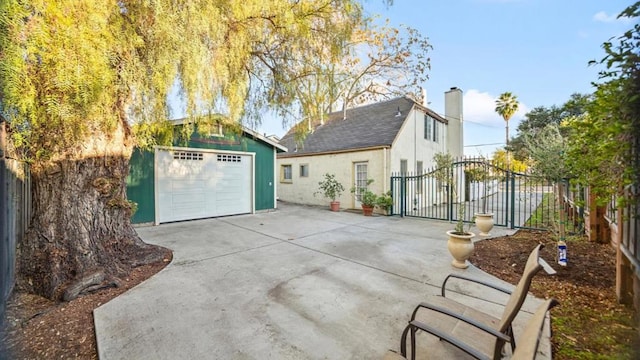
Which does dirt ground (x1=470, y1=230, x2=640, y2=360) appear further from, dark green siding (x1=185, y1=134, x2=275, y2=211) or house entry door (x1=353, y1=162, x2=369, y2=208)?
dark green siding (x1=185, y1=134, x2=275, y2=211)

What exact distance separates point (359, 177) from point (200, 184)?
21.8 ft

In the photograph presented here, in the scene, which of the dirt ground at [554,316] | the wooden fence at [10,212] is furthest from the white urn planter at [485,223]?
the wooden fence at [10,212]

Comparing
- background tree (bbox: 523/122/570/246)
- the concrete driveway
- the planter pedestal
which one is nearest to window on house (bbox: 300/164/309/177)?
the planter pedestal

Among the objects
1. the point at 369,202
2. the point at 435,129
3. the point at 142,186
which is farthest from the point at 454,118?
the point at 142,186

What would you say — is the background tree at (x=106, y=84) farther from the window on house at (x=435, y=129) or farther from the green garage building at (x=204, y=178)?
the window on house at (x=435, y=129)

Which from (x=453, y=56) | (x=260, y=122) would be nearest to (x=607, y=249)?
(x=260, y=122)

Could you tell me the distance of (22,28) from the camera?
7.76ft

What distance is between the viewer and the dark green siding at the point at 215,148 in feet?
25.9

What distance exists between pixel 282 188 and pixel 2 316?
43.1 feet

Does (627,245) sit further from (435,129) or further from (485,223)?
(435,129)

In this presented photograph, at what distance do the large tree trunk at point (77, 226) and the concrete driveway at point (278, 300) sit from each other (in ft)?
2.38

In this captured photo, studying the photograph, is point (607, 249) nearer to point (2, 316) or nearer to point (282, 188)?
point (2, 316)

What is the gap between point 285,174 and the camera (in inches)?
621

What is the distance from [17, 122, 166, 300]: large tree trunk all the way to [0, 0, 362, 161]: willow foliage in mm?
299
